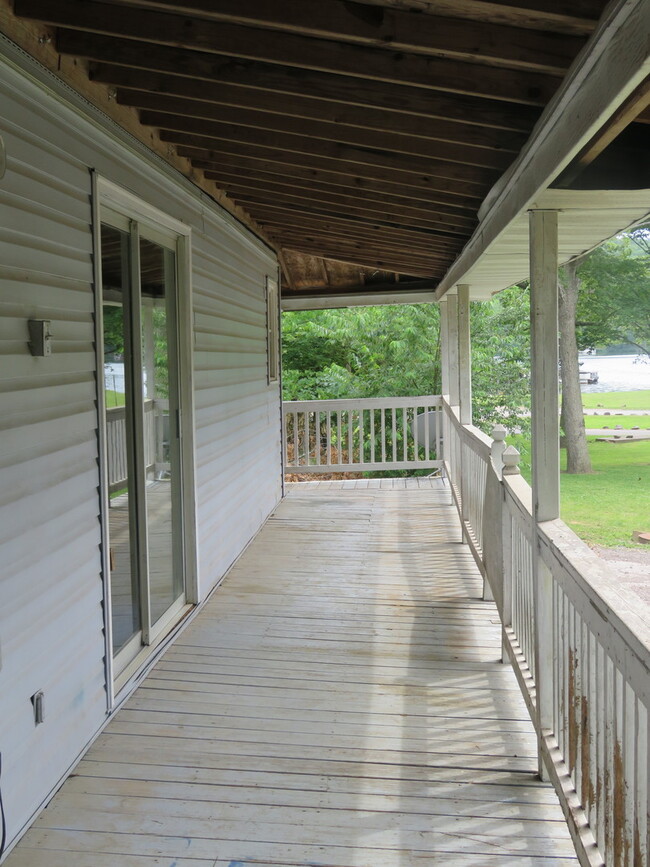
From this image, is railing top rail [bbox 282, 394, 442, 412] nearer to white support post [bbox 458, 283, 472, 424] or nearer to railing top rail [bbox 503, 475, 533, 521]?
white support post [bbox 458, 283, 472, 424]

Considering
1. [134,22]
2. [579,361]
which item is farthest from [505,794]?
[579,361]

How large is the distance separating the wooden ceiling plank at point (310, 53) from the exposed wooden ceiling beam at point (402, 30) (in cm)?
22

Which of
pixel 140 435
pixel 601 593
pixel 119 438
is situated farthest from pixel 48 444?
pixel 601 593

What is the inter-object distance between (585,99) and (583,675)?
61.4 inches

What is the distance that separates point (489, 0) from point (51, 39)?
5.16ft

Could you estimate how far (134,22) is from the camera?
8.21 feet

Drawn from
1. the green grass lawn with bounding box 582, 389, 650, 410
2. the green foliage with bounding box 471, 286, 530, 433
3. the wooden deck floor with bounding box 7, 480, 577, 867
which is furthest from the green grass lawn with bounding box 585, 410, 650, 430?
the green foliage with bounding box 471, 286, 530, 433

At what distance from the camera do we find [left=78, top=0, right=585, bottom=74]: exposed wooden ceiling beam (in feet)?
7.07

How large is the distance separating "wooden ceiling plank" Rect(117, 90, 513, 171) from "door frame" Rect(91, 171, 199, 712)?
43 centimetres

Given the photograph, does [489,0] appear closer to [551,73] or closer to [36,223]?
[551,73]

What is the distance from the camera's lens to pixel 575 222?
3217mm

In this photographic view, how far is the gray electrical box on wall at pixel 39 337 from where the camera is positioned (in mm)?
2388

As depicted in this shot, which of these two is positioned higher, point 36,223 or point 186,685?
point 36,223

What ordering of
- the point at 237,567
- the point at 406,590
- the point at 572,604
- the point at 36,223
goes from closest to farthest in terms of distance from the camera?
the point at 572,604 < the point at 36,223 < the point at 406,590 < the point at 237,567
